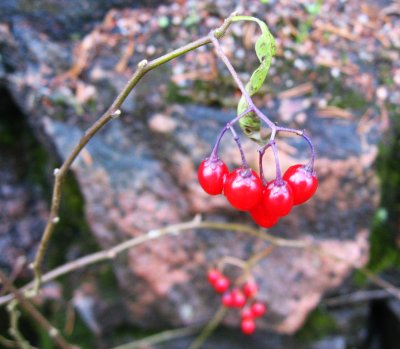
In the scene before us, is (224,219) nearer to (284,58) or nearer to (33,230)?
(284,58)

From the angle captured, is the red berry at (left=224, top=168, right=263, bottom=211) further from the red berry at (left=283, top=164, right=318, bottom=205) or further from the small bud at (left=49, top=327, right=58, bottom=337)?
the small bud at (left=49, top=327, right=58, bottom=337)

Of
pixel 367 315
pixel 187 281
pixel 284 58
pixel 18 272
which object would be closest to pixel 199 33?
pixel 284 58

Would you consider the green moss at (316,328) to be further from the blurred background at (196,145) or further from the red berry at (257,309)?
the red berry at (257,309)

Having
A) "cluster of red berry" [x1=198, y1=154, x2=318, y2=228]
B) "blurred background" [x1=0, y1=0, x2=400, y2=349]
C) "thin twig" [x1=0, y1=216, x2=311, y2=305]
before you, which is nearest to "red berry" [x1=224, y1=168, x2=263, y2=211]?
"cluster of red berry" [x1=198, y1=154, x2=318, y2=228]

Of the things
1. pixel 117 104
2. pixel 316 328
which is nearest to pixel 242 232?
pixel 316 328

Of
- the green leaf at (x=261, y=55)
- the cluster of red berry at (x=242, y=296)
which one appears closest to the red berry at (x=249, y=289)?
the cluster of red berry at (x=242, y=296)
